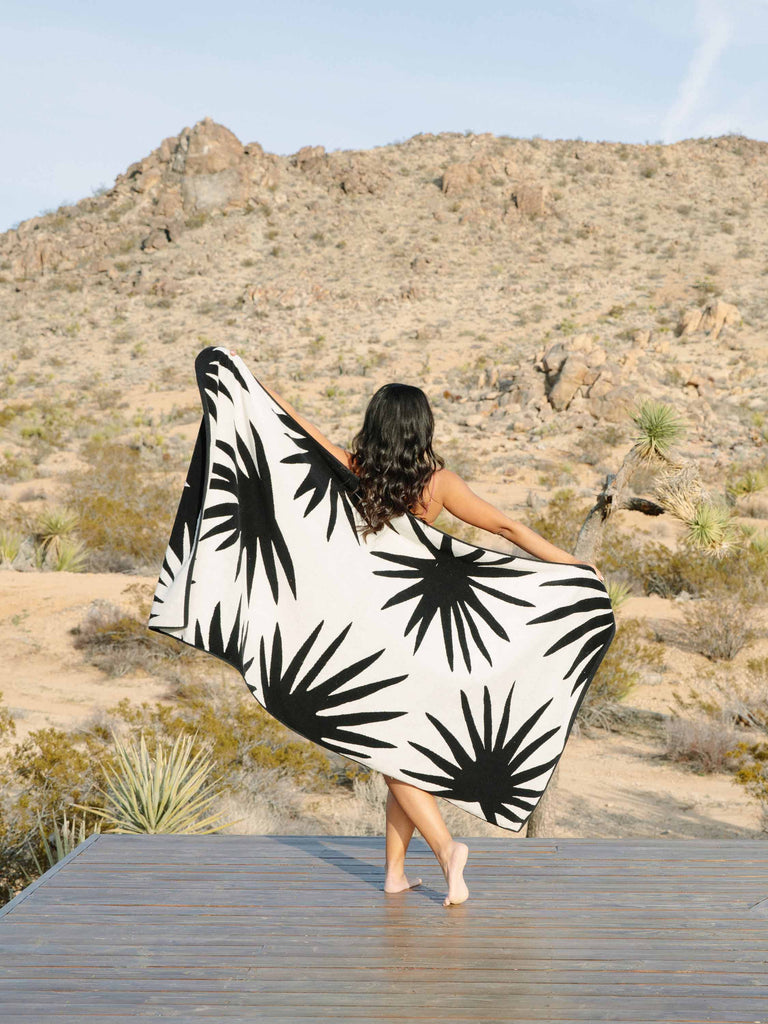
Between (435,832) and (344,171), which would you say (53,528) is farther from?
(344,171)

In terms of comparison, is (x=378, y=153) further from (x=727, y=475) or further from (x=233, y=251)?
(x=727, y=475)

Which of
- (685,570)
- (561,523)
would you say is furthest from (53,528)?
(685,570)

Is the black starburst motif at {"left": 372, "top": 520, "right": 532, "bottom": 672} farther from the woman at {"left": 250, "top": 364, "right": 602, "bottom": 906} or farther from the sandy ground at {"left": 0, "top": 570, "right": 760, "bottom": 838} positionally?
the sandy ground at {"left": 0, "top": 570, "right": 760, "bottom": 838}

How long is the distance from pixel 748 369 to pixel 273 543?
2464 cm

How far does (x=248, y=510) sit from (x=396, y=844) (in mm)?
1309

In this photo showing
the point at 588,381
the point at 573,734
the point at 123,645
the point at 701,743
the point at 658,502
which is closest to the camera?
the point at 658,502

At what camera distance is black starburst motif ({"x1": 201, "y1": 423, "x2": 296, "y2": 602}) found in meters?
3.39

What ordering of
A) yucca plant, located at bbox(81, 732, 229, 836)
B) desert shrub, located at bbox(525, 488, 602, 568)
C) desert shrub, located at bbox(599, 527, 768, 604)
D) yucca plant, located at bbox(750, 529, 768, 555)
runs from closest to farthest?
1. yucca plant, located at bbox(81, 732, 229, 836)
2. desert shrub, located at bbox(599, 527, 768, 604)
3. yucca plant, located at bbox(750, 529, 768, 555)
4. desert shrub, located at bbox(525, 488, 602, 568)

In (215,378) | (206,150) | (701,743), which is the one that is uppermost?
(206,150)

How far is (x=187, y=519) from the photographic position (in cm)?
365

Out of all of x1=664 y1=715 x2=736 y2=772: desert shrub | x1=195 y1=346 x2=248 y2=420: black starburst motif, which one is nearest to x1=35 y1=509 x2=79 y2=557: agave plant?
x1=664 y1=715 x2=736 y2=772: desert shrub

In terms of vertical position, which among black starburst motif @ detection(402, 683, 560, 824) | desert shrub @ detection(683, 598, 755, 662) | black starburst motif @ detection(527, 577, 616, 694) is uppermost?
black starburst motif @ detection(527, 577, 616, 694)

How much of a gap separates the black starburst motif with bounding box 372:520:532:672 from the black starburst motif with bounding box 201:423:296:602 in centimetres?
39

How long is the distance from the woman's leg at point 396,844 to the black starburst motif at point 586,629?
0.75 metres
